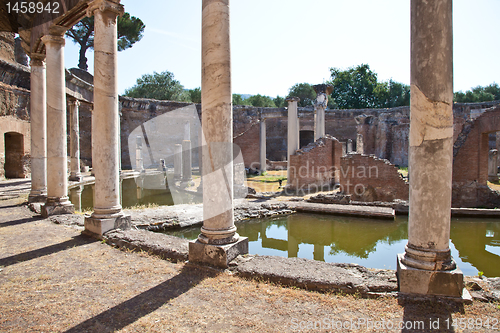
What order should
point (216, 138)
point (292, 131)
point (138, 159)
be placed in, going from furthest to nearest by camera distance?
point (138, 159)
point (292, 131)
point (216, 138)

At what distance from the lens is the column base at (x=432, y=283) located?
3.13m

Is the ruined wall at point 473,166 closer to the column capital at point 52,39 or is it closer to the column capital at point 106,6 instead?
the column capital at point 106,6

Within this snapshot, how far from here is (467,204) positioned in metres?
12.3

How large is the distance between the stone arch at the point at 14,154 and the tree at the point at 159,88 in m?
28.7

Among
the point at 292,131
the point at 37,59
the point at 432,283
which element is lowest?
the point at 432,283

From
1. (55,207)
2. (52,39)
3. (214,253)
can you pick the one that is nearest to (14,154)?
(55,207)

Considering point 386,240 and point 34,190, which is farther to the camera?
point 34,190

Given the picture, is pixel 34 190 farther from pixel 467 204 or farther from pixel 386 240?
pixel 467 204

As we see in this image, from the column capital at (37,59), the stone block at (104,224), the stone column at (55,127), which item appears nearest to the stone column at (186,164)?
the column capital at (37,59)

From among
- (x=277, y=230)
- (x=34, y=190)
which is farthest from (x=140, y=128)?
(x=277, y=230)

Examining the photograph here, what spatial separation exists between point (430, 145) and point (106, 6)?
5693mm

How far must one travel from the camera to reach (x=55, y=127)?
7.04 metres

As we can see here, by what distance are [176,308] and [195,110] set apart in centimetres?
3106

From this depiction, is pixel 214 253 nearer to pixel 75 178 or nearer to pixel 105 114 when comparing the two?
pixel 105 114
